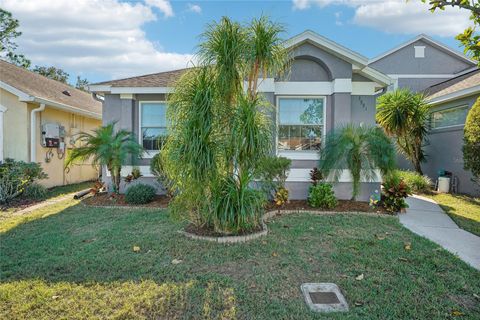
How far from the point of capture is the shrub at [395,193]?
7.33 metres

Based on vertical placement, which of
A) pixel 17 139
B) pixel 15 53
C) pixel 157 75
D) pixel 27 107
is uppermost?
pixel 15 53

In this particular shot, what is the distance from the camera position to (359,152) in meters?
7.43

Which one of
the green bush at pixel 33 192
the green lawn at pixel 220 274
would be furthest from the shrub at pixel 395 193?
the green bush at pixel 33 192

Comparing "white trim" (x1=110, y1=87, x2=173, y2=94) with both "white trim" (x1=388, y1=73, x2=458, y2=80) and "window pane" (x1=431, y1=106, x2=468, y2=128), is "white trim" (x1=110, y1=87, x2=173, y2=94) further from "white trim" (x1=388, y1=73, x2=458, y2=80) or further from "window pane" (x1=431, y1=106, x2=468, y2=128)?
"white trim" (x1=388, y1=73, x2=458, y2=80)

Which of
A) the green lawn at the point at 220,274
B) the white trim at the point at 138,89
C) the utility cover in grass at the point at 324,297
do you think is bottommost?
the utility cover in grass at the point at 324,297

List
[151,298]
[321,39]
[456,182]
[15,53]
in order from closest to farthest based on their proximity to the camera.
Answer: [151,298]
[321,39]
[456,182]
[15,53]

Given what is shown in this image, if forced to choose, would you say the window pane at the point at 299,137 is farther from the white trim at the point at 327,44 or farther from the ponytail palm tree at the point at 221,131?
the ponytail palm tree at the point at 221,131

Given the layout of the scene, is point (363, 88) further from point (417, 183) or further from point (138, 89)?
point (138, 89)

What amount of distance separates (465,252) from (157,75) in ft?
33.4

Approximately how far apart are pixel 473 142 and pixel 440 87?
7.18m

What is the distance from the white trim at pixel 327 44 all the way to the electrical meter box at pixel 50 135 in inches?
376

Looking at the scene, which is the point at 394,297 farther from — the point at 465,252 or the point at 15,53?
the point at 15,53

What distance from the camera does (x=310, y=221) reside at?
6453 millimetres

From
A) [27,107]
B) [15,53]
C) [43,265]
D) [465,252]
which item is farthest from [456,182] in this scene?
[15,53]
